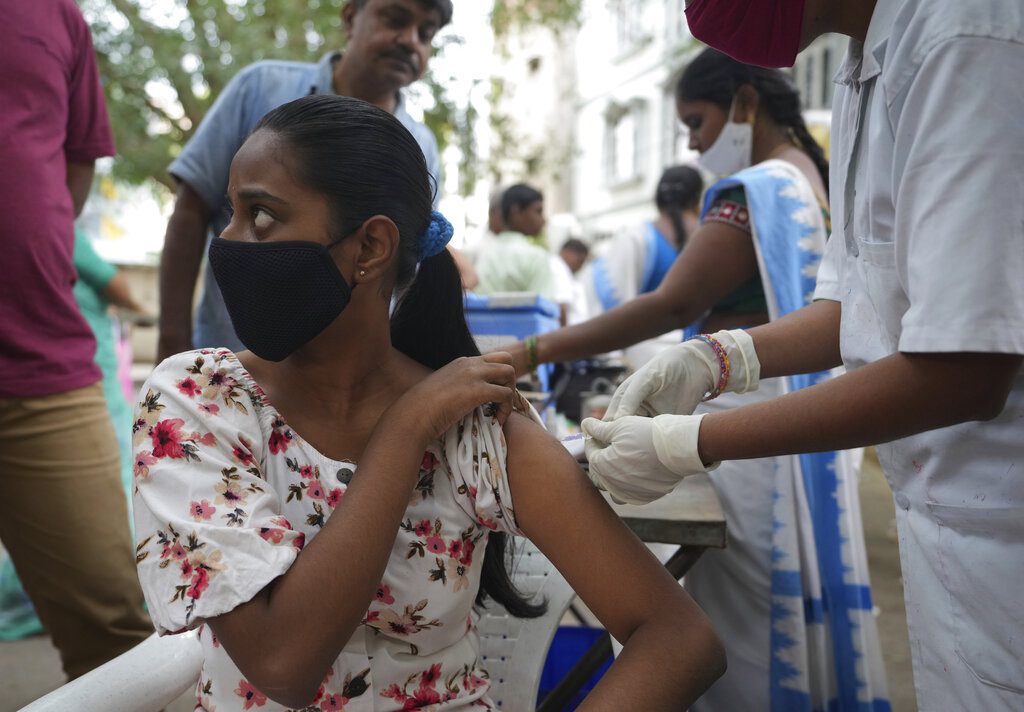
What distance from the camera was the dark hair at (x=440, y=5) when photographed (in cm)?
246

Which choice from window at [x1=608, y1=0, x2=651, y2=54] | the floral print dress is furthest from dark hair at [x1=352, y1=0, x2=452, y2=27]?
window at [x1=608, y1=0, x2=651, y2=54]

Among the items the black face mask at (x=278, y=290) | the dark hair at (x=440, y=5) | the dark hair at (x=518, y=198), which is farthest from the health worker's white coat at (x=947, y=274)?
the dark hair at (x=518, y=198)

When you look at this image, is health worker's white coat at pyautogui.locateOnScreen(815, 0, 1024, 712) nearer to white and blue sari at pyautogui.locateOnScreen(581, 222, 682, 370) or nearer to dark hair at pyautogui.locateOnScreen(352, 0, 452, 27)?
dark hair at pyautogui.locateOnScreen(352, 0, 452, 27)

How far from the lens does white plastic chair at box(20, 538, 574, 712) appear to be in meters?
1.26

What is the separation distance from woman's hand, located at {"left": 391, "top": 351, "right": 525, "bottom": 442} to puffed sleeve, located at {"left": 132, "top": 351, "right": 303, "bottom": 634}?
218 mm

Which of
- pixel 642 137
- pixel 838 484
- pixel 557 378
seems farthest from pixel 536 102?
pixel 838 484

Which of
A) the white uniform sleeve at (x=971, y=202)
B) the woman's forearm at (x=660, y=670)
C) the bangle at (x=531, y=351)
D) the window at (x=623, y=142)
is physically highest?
the white uniform sleeve at (x=971, y=202)

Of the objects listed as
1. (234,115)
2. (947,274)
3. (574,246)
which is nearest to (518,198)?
(234,115)

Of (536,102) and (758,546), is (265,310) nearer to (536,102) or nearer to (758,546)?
(758,546)

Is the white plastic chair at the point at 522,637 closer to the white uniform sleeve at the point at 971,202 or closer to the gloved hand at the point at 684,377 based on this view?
the gloved hand at the point at 684,377

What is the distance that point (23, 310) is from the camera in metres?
1.93

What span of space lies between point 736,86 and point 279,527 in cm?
175

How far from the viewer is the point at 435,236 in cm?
140

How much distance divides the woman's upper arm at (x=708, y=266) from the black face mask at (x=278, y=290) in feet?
A: 3.38
